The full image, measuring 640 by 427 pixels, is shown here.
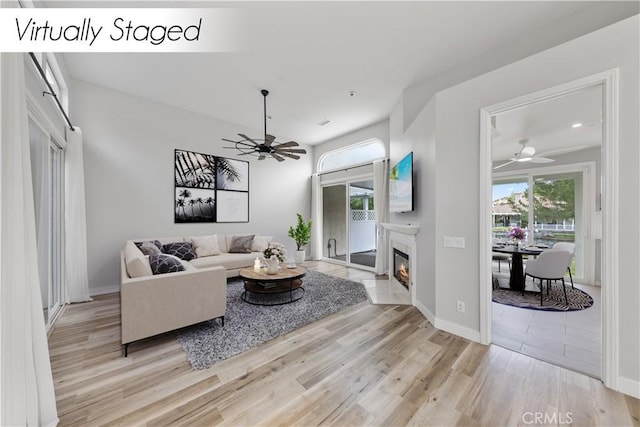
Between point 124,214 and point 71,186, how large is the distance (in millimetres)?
879

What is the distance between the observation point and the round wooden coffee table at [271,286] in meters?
3.30

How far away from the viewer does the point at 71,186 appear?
332 centimetres

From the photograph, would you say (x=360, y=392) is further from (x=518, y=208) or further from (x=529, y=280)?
(x=518, y=208)

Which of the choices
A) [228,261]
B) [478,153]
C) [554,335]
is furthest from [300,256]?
[554,335]

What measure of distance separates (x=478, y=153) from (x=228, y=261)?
162 inches

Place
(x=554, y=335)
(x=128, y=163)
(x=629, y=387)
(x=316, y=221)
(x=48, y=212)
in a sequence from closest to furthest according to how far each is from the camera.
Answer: (x=629, y=387)
(x=554, y=335)
(x=48, y=212)
(x=128, y=163)
(x=316, y=221)

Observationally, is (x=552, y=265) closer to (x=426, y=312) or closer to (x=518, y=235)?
(x=518, y=235)

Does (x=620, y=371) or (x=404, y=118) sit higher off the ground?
(x=404, y=118)

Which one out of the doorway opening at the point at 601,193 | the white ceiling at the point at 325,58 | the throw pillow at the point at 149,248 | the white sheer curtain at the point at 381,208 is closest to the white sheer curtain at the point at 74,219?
the throw pillow at the point at 149,248

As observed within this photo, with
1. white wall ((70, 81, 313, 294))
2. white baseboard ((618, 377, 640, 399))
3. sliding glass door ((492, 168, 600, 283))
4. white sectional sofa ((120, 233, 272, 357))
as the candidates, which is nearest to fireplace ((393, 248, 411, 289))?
white baseboard ((618, 377, 640, 399))

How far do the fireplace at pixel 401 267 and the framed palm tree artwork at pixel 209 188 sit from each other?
347 cm

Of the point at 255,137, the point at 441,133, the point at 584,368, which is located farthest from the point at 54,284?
the point at 584,368

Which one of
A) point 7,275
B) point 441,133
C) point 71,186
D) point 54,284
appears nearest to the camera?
point 7,275

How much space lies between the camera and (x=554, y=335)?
2.53m
